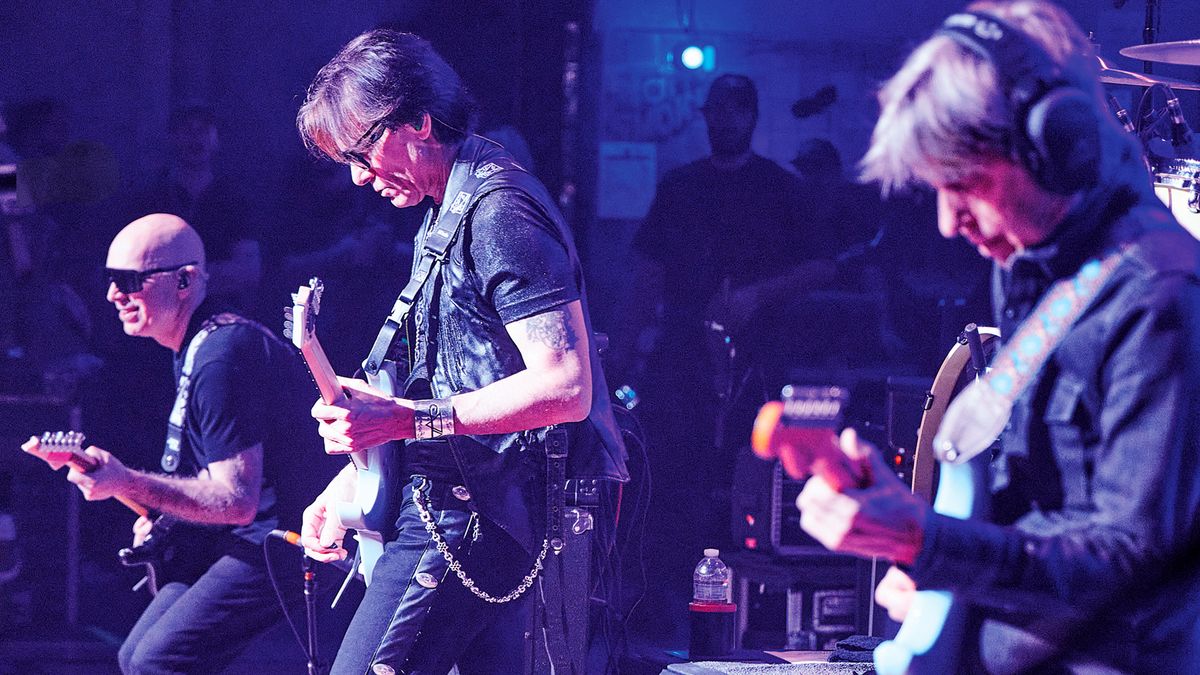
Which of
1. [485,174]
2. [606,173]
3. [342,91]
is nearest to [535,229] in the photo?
[485,174]

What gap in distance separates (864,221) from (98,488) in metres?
3.52

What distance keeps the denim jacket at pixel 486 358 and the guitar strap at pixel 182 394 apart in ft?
4.28

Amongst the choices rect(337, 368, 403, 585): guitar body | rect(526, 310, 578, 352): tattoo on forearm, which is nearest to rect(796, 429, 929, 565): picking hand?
rect(526, 310, 578, 352): tattoo on forearm

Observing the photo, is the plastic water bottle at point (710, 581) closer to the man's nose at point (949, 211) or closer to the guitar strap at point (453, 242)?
the guitar strap at point (453, 242)

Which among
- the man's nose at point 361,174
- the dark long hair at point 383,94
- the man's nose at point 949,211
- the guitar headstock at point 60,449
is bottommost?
the guitar headstock at point 60,449

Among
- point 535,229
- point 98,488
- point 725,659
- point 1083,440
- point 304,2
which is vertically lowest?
point 725,659

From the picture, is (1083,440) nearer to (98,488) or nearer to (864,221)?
(98,488)

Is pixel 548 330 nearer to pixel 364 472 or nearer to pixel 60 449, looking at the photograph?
pixel 364 472

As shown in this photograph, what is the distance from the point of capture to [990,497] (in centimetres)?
183

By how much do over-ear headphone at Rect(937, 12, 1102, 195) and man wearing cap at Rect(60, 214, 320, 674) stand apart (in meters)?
2.71

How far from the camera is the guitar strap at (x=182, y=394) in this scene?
3.78 m

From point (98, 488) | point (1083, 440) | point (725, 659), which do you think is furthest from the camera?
point (725, 659)

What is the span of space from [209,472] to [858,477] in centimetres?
265

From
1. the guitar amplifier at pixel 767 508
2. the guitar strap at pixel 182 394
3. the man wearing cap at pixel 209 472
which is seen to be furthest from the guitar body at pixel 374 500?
the guitar amplifier at pixel 767 508
